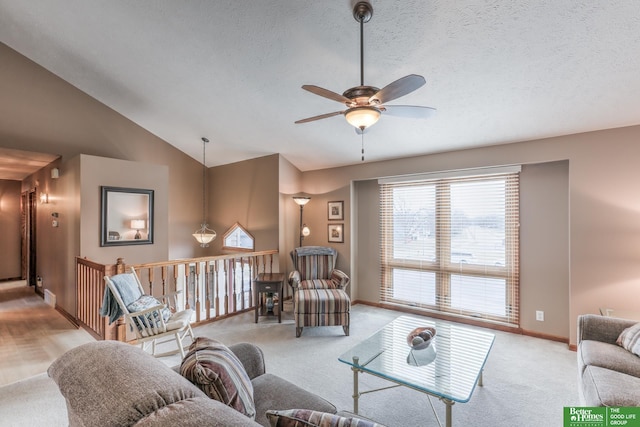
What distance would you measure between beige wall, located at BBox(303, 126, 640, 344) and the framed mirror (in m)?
5.23

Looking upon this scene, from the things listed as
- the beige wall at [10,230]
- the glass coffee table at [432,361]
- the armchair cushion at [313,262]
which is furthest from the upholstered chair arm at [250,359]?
the beige wall at [10,230]

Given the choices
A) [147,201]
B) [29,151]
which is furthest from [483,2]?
[29,151]

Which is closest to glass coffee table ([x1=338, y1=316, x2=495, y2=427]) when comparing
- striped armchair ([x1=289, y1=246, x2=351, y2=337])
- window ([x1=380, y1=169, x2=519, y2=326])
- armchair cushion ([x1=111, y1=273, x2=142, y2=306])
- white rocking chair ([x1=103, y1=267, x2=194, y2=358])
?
striped armchair ([x1=289, y1=246, x2=351, y2=337])

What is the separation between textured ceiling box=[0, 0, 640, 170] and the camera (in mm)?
2152

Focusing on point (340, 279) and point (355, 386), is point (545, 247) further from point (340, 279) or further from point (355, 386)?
point (355, 386)

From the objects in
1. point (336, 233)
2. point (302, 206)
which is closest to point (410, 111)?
point (336, 233)

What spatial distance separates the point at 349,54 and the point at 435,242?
291cm

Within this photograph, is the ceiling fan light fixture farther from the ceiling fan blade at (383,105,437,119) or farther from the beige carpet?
the beige carpet

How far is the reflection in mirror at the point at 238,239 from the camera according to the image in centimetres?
558

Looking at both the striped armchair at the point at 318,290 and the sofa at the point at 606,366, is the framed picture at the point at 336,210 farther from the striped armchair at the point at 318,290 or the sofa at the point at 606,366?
the sofa at the point at 606,366

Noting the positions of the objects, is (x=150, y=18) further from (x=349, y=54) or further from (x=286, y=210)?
(x=286, y=210)

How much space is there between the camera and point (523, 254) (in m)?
3.68

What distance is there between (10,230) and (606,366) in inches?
417

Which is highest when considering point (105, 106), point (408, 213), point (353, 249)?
point (105, 106)
